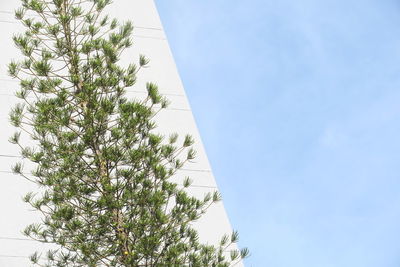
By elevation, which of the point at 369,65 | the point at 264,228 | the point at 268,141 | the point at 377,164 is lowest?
the point at 264,228

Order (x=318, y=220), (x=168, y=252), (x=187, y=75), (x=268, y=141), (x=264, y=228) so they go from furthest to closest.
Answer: (x=187, y=75), (x=268, y=141), (x=318, y=220), (x=264, y=228), (x=168, y=252)

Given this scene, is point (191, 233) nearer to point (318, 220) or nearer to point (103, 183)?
Answer: point (103, 183)

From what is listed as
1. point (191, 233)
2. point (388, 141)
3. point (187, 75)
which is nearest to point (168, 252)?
point (191, 233)

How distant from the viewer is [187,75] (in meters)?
32.9

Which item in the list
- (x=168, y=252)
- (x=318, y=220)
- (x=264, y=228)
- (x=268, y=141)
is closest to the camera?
(x=168, y=252)

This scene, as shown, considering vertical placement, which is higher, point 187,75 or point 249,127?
point 187,75

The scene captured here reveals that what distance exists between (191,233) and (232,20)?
87.3 ft

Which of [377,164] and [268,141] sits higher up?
[268,141]

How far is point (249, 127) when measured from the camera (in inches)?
1211

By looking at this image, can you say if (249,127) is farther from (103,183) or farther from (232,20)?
(103,183)

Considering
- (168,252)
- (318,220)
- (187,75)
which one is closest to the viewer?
(168,252)

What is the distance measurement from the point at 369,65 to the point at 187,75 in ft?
23.1

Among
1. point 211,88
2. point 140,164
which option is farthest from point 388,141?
point 140,164

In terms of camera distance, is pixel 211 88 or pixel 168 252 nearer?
pixel 168 252
